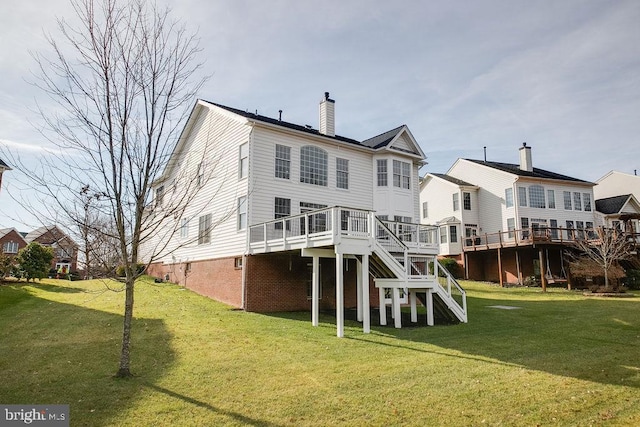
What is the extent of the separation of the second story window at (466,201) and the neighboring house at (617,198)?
12350 millimetres

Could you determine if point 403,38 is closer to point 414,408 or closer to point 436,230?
point 436,230

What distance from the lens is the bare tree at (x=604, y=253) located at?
25781mm

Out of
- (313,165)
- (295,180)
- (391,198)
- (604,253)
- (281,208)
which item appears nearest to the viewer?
(281,208)

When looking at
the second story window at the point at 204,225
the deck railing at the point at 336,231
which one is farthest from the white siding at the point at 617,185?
the second story window at the point at 204,225

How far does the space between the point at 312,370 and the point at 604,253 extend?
24542mm

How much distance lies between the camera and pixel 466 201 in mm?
36844

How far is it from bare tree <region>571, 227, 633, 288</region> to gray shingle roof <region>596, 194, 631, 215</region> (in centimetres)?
1268

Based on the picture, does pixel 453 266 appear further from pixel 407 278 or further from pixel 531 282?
pixel 407 278

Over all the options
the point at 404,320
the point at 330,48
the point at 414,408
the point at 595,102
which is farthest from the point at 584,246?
the point at 414,408

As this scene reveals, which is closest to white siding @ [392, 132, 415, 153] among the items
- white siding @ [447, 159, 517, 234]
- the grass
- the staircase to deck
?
the staircase to deck

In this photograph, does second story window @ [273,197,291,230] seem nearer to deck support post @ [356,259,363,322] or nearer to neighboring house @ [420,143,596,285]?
deck support post @ [356,259,363,322]

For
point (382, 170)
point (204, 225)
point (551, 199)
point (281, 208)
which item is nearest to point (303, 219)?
point (281, 208)

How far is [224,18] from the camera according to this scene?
9422mm

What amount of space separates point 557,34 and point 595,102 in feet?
13.2
